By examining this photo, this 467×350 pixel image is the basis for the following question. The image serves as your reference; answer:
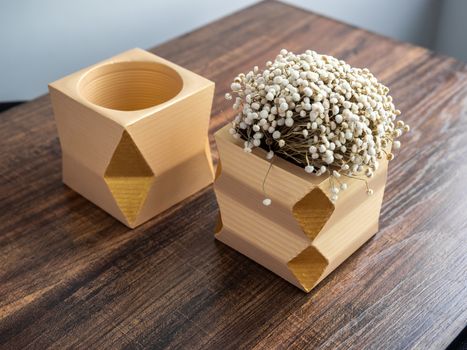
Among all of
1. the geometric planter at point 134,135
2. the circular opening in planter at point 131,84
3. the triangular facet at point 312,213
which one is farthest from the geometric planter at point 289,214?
the circular opening in planter at point 131,84

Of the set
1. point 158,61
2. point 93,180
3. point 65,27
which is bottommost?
point 65,27

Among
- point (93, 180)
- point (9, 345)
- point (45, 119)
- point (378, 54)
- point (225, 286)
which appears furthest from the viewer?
point (378, 54)

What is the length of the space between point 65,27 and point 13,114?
57 cm

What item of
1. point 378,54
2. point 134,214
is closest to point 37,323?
point 134,214

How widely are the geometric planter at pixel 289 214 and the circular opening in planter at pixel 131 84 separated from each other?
211 mm

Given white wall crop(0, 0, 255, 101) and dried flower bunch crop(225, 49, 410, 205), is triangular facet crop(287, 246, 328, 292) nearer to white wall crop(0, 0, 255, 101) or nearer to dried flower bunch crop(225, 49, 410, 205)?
dried flower bunch crop(225, 49, 410, 205)

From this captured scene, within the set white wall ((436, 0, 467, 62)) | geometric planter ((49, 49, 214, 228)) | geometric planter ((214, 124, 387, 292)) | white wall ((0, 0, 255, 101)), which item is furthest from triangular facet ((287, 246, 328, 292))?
white wall ((436, 0, 467, 62))

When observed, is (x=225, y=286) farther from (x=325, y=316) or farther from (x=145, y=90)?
(x=145, y=90)

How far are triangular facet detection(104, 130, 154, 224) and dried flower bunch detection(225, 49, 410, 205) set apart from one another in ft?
0.60

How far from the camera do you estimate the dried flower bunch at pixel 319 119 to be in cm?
84

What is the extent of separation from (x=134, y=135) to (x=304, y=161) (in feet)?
0.82

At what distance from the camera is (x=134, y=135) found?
0.96 meters

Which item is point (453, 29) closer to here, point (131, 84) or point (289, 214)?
point (131, 84)

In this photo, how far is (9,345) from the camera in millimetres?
845
